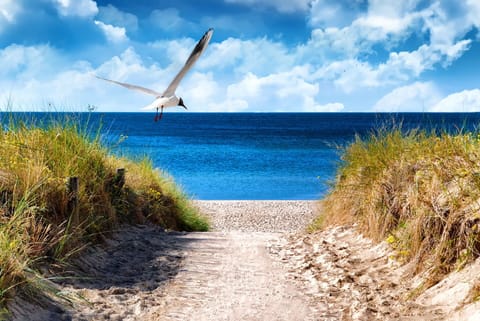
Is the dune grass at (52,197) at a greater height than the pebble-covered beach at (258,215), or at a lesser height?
greater

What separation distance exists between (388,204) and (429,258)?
5.49 ft

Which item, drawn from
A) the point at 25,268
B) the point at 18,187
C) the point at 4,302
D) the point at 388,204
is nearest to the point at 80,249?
the point at 18,187

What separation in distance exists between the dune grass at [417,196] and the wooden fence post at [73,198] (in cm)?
423

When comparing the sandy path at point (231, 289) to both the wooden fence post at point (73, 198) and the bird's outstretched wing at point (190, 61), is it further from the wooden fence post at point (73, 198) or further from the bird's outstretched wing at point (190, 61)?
the bird's outstretched wing at point (190, 61)

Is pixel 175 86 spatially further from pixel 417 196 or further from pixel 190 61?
pixel 417 196

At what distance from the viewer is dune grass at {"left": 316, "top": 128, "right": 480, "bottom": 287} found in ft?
20.1

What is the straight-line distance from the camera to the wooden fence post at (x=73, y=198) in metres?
7.83

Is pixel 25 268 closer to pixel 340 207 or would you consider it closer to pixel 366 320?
pixel 366 320

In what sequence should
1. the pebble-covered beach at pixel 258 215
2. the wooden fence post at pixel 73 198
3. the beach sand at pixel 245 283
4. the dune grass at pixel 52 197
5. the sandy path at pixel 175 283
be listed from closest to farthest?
1. the beach sand at pixel 245 283
2. the dune grass at pixel 52 197
3. the sandy path at pixel 175 283
4. the wooden fence post at pixel 73 198
5. the pebble-covered beach at pixel 258 215

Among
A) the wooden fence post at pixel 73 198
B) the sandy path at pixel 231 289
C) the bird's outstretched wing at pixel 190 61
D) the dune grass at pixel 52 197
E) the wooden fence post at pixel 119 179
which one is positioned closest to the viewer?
the dune grass at pixel 52 197

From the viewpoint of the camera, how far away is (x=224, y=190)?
3350 cm

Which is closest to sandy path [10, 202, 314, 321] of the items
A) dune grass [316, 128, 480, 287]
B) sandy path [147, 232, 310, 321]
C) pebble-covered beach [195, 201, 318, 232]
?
sandy path [147, 232, 310, 321]

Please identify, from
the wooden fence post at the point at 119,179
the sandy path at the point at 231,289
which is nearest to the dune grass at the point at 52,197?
the wooden fence post at the point at 119,179

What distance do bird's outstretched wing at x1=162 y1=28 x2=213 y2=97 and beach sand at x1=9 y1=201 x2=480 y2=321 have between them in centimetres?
240
